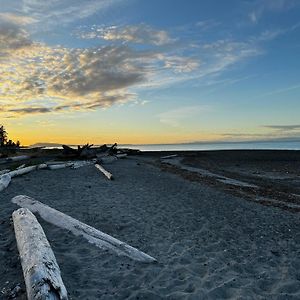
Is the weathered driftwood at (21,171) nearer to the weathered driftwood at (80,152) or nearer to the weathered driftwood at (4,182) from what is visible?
the weathered driftwood at (4,182)

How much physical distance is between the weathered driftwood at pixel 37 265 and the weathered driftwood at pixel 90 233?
104cm

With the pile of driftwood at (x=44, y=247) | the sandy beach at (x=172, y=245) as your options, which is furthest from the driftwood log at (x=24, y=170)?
the pile of driftwood at (x=44, y=247)

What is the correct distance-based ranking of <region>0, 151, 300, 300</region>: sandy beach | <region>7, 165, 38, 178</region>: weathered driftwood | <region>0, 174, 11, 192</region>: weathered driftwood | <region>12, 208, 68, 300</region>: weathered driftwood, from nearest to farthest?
<region>12, 208, 68, 300</region>: weathered driftwood, <region>0, 151, 300, 300</region>: sandy beach, <region>0, 174, 11, 192</region>: weathered driftwood, <region>7, 165, 38, 178</region>: weathered driftwood

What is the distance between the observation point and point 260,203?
556 inches

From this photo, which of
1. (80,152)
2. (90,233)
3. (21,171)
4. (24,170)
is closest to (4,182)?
(21,171)

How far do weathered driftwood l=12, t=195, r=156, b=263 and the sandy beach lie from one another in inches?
6.2

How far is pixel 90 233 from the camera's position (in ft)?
26.1

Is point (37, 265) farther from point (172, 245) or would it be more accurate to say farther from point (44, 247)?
point (172, 245)

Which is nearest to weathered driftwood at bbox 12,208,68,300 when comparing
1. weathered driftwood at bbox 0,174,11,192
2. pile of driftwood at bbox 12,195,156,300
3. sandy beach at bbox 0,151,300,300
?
pile of driftwood at bbox 12,195,156,300

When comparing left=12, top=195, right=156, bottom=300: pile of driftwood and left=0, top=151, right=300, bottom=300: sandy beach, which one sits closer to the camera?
left=12, top=195, right=156, bottom=300: pile of driftwood

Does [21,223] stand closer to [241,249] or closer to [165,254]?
[165,254]

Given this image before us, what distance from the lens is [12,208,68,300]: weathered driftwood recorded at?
473cm

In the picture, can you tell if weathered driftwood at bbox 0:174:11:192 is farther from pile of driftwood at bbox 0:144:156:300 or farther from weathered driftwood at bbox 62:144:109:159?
weathered driftwood at bbox 62:144:109:159

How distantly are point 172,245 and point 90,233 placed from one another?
Result: 195 centimetres
